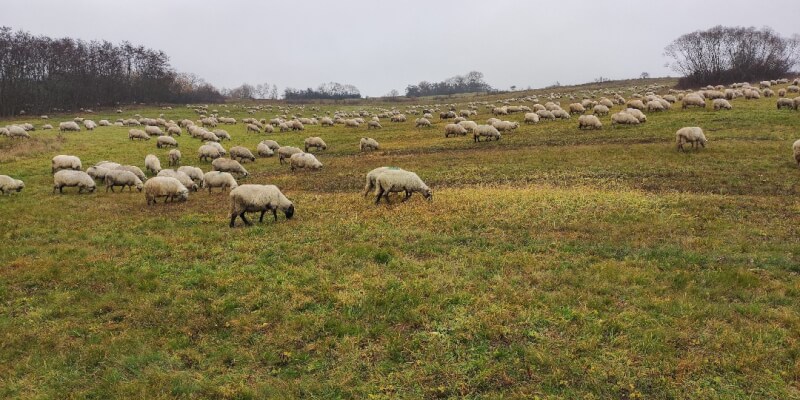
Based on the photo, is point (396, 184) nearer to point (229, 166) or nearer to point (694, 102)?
point (229, 166)

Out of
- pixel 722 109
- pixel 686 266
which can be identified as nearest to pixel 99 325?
pixel 686 266

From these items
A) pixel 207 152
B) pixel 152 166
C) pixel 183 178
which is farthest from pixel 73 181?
pixel 207 152

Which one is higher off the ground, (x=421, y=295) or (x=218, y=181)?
(x=218, y=181)

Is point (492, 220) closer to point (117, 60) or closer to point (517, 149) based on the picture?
point (517, 149)

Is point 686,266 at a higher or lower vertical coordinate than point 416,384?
higher

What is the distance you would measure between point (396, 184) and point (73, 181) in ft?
53.6

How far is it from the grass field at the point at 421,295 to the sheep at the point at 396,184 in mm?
621

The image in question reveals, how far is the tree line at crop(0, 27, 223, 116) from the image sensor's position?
268ft

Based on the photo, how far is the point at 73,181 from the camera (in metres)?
22.6

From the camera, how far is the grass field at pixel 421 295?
7535mm

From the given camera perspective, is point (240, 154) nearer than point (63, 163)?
No

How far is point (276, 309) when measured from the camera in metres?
9.79

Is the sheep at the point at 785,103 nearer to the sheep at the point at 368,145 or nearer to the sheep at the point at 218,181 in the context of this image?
the sheep at the point at 368,145

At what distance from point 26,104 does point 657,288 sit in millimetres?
103288
